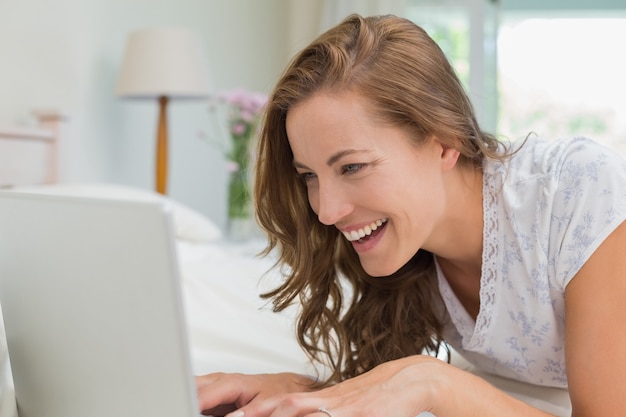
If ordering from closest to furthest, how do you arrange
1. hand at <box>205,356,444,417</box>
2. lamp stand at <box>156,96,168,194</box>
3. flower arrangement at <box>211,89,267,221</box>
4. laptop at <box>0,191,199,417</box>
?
laptop at <box>0,191,199,417</box> < hand at <box>205,356,444,417</box> < lamp stand at <box>156,96,168,194</box> < flower arrangement at <box>211,89,267,221</box>

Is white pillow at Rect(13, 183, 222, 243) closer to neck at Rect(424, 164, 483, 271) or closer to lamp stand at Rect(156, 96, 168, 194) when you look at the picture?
lamp stand at Rect(156, 96, 168, 194)

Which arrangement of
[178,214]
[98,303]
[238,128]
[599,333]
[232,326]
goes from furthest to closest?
[238,128] < [178,214] < [232,326] < [599,333] < [98,303]

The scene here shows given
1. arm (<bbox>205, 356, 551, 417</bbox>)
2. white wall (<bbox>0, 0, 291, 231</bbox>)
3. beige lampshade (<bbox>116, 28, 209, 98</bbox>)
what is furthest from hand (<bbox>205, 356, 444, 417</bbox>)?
beige lampshade (<bbox>116, 28, 209, 98</bbox>)

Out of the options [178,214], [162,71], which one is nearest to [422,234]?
[178,214]

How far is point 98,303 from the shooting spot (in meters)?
0.65

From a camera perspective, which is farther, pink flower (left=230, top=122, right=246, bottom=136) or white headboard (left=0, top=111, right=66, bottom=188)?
pink flower (left=230, top=122, right=246, bottom=136)

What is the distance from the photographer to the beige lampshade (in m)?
3.26

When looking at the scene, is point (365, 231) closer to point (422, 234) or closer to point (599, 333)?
point (422, 234)

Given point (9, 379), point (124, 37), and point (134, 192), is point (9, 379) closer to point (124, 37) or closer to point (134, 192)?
point (134, 192)

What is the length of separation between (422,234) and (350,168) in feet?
0.54

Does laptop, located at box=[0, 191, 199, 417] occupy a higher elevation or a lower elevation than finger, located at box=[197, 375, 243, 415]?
higher

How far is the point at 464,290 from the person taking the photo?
53.3 inches

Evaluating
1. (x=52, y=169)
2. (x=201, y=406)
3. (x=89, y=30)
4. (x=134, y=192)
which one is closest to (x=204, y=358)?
(x=201, y=406)

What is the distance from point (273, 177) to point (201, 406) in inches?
16.3
